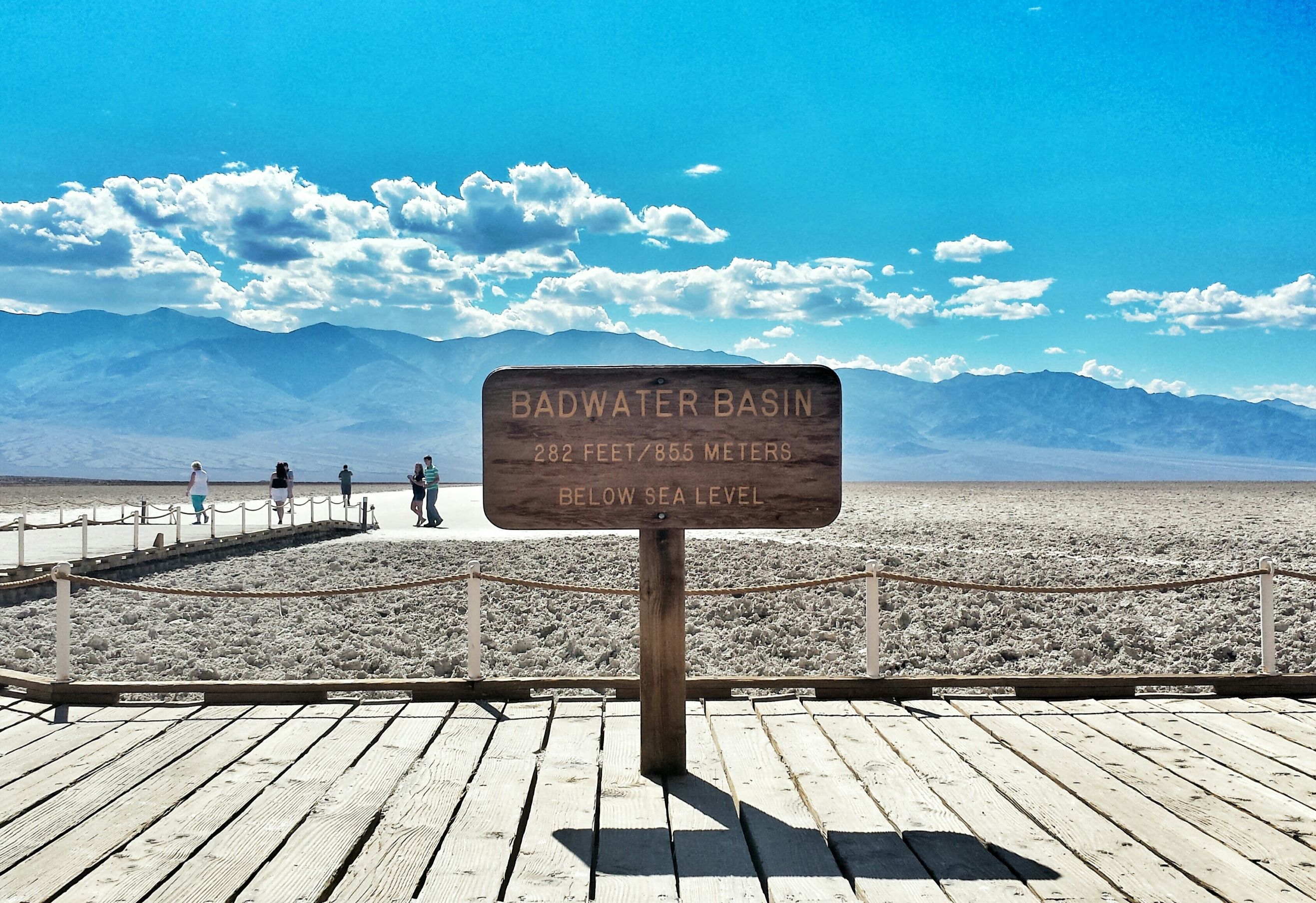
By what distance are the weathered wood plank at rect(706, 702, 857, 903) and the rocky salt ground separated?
4826mm

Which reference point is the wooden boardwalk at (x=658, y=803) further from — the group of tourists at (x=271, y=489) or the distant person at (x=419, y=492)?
the distant person at (x=419, y=492)

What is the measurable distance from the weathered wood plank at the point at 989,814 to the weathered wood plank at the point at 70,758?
412cm

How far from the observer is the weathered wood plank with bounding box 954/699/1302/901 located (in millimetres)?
3430

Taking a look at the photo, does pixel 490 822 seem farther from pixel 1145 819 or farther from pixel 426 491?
pixel 426 491

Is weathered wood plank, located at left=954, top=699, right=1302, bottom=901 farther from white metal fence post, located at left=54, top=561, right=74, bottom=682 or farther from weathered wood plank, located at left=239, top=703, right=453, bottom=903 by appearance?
white metal fence post, located at left=54, top=561, right=74, bottom=682

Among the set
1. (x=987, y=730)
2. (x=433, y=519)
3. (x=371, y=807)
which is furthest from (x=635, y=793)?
(x=433, y=519)

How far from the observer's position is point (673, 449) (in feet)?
15.4

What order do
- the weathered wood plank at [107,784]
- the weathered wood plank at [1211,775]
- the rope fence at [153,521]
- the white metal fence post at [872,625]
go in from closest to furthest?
the weathered wood plank at [107,784], the weathered wood plank at [1211,775], the white metal fence post at [872,625], the rope fence at [153,521]

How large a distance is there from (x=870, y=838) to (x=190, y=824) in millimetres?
3048

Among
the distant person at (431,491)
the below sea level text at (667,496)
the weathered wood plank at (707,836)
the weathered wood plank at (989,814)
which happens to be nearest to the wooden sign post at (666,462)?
the below sea level text at (667,496)

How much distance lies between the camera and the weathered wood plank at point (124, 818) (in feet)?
11.3

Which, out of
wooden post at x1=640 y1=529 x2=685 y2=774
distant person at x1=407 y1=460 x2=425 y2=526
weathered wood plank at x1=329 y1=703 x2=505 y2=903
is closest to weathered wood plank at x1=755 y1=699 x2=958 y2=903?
wooden post at x1=640 y1=529 x2=685 y2=774

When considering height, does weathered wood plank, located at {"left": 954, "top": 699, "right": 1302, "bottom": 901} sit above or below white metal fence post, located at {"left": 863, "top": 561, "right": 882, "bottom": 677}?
below

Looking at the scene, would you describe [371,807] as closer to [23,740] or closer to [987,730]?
[23,740]
